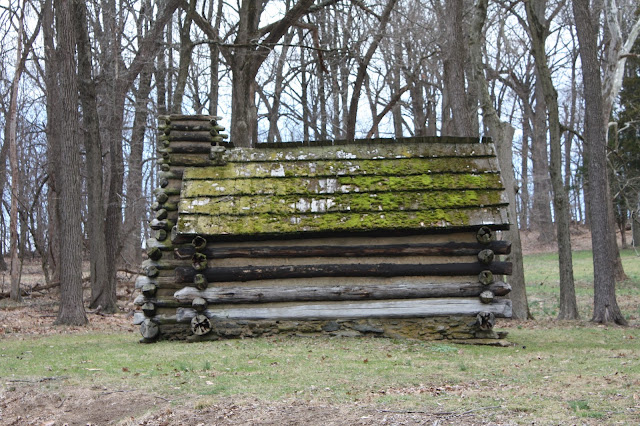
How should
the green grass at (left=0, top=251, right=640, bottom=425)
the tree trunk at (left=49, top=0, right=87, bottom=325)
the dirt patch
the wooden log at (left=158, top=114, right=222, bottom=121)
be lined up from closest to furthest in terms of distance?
the dirt patch → the green grass at (left=0, top=251, right=640, bottom=425) → the wooden log at (left=158, top=114, right=222, bottom=121) → the tree trunk at (left=49, top=0, right=87, bottom=325)

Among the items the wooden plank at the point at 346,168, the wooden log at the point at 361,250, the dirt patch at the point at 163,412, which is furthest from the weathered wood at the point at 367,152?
the dirt patch at the point at 163,412

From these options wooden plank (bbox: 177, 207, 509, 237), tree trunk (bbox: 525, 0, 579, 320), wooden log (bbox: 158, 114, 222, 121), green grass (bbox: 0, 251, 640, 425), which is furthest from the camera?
tree trunk (bbox: 525, 0, 579, 320)

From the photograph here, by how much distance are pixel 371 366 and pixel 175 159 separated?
19.8ft

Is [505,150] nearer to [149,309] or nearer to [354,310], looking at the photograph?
[354,310]

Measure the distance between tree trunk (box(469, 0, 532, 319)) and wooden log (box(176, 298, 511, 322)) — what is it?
4361 mm

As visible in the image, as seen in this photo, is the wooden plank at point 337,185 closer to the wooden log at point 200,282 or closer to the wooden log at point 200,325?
the wooden log at point 200,282

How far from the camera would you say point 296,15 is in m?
19.2

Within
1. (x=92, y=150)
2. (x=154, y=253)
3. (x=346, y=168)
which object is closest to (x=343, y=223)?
(x=346, y=168)

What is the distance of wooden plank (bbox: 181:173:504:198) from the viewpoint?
40.5 ft

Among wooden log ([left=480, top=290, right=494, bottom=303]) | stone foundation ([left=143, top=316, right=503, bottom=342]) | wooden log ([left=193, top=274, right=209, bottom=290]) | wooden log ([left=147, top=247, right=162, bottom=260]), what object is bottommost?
stone foundation ([left=143, top=316, right=503, bottom=342])

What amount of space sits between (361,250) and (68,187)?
277 inches

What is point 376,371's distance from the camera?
8.87m

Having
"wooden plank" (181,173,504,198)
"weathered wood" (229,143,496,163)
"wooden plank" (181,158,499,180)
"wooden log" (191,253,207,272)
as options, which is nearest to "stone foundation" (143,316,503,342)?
"wooden log" (191,253,207,272)

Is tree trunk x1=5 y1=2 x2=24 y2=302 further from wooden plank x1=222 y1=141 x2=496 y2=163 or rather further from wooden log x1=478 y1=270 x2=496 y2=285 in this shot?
wooden log x1=478 y1=270 x2=496 y2=285
